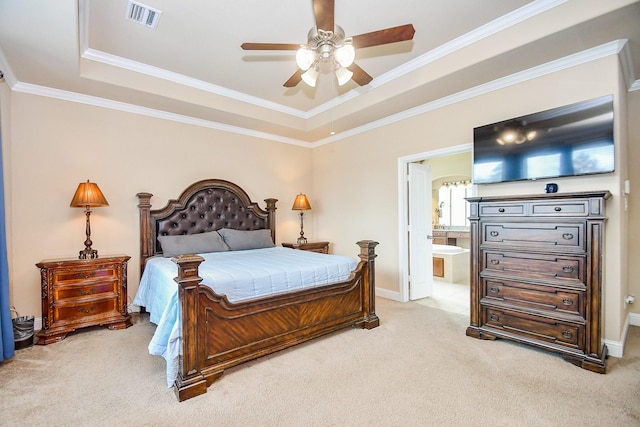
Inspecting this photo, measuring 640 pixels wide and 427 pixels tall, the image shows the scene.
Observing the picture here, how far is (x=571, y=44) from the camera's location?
8.36ft

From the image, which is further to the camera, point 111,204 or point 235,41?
point 111,204

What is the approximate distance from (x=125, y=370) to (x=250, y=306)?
1.11m

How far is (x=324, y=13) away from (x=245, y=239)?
3.13 meters

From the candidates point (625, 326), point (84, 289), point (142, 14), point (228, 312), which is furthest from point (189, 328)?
point (625, 326)

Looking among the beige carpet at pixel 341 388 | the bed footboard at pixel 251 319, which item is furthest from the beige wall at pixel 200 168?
the bed footboard at pixel 251 319

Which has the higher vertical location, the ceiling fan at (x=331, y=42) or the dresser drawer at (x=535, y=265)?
the ceiling fan at (x=331, y=42)

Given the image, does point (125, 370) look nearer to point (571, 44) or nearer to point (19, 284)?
point (19, 284)

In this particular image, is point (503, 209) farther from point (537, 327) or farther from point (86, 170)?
point (86, 170)

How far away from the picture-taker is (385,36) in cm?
206

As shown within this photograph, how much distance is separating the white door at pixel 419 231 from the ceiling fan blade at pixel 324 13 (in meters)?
2.70

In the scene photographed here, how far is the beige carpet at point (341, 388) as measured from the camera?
1.83 meters

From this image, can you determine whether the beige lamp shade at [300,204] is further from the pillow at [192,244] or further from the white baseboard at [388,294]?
the white baseboard at [388,294]

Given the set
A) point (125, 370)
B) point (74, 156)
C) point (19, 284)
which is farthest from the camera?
point (74, 156)

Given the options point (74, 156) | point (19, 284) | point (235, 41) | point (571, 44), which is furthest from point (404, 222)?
point (19, 284)
